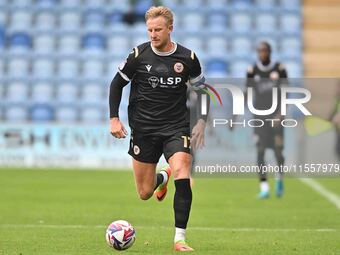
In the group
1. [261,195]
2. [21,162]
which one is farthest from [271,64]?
[21,162]

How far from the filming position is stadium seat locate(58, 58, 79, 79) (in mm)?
26281

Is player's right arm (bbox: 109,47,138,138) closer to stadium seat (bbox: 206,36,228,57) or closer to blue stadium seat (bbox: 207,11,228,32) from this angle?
stadium seat (bbox: 206,36,228,57)

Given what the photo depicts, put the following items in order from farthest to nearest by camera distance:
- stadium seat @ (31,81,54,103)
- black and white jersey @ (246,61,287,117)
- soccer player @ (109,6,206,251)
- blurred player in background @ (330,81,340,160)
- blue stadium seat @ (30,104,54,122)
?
stadium seat @ (31,81,54,103) → blue stadium seat @ (30,104,54,122) → blurred player in background @ (330,81,340,160) → black and white jersey @ (246,61,287,117) → soccer player @ (109,6,206,251)

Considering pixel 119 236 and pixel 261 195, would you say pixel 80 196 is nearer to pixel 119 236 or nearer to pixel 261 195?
pixel 261 195

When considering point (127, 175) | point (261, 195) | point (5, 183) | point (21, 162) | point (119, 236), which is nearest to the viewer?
point (119, 236)

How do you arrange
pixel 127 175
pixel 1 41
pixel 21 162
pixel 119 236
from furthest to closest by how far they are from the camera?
pixel 1 41 < pixel 21 162 < pixel 127 175 < pixel 119 236

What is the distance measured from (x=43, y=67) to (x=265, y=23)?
21.2 feet

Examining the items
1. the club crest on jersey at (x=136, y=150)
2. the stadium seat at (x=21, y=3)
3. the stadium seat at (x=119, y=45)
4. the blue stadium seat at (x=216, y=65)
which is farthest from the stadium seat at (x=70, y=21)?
the club crest on jersey at (x=136, y=150)

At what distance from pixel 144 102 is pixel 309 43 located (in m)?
19.8

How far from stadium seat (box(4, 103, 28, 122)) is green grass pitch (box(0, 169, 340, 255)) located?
23.4ft

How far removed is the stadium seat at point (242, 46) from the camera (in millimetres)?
26484

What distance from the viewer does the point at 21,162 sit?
897 inches

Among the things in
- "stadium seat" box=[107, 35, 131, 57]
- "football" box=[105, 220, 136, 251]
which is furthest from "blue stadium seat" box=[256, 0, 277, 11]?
"football" box=[105, 220, 136, 251]

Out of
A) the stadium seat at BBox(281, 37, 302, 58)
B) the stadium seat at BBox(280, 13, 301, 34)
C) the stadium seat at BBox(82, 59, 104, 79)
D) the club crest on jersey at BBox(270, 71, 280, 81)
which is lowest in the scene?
the stadium seat at BBox(82, 59, 104, 79)
